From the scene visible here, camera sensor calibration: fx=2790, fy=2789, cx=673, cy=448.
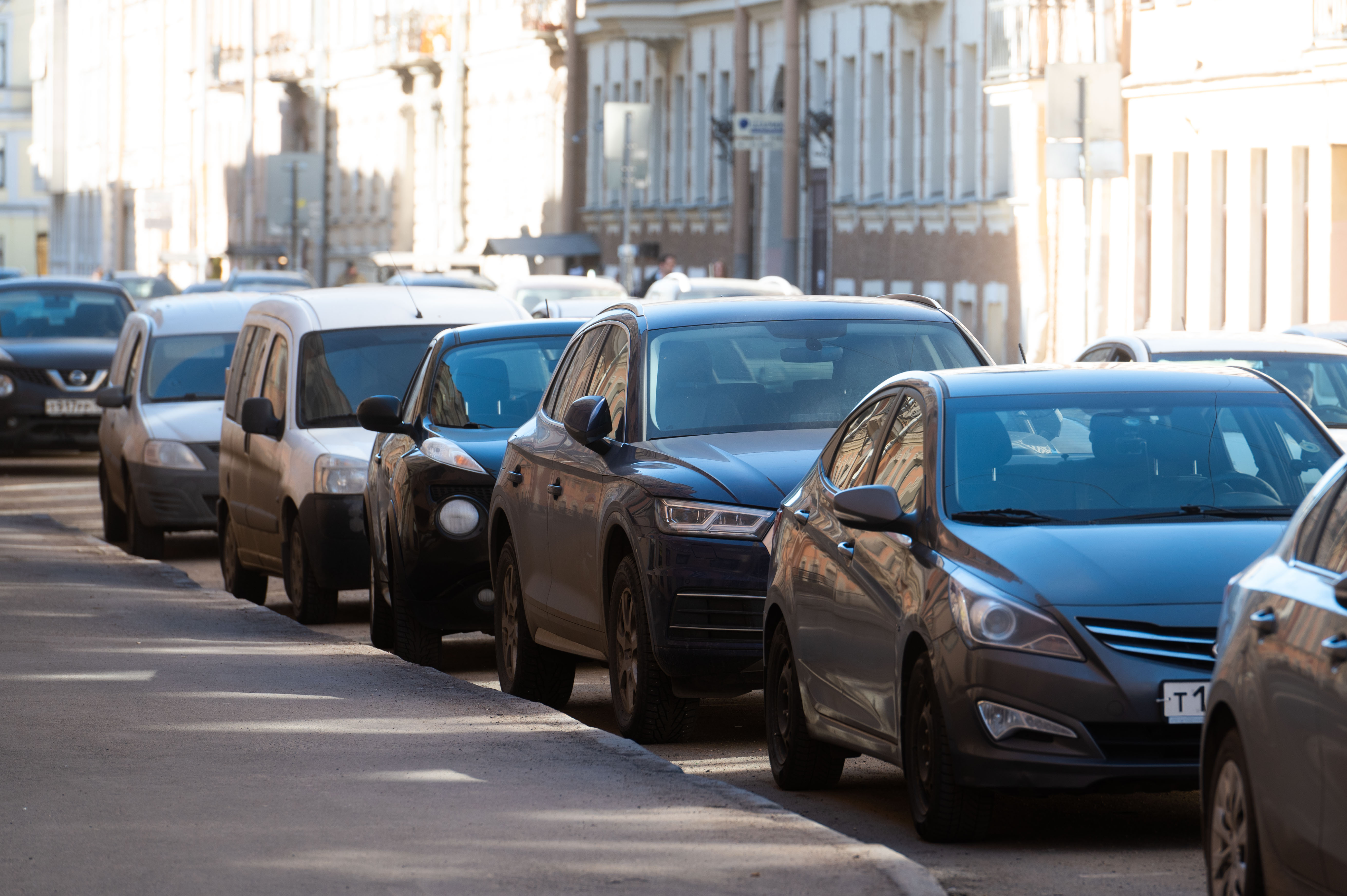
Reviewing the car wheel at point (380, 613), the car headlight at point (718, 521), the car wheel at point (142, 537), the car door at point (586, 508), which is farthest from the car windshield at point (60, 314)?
the car headlight at point (718, 521)

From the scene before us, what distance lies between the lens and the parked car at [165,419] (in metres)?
19.6

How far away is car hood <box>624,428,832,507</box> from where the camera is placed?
9.89 m

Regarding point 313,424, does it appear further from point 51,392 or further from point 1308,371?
point 51,392

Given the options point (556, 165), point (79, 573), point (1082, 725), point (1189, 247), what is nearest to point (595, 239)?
point (556, 165)

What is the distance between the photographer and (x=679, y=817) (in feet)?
25.6

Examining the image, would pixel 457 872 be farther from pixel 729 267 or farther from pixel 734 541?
pixel 729 267

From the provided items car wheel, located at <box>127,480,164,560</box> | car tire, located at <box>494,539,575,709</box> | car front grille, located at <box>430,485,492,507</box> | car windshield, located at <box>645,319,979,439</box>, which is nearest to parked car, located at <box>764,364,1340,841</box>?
car windshield, located at <box>645,319,979,439</box>

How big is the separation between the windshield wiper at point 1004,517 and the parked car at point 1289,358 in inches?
282

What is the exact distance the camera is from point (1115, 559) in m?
7.78

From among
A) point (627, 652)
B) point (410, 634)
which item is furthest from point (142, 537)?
point (627, 652)

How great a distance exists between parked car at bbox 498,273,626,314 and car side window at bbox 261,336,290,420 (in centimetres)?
1594

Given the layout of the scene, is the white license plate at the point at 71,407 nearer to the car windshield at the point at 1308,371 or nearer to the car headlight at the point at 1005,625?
the car windshield at the point at 1308,371

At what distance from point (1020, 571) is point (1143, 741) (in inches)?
22.8

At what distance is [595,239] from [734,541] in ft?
156
